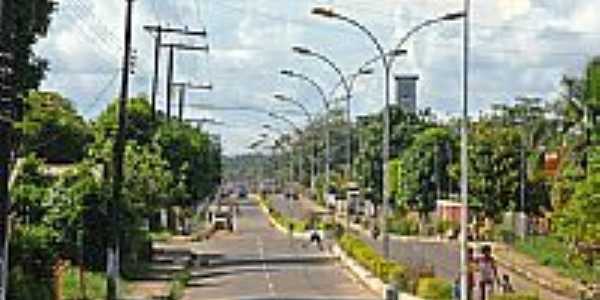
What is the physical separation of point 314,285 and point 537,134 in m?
77.8

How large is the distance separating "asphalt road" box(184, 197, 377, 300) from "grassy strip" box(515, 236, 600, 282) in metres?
9.21

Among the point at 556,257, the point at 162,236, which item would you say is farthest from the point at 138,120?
the point at 556,257

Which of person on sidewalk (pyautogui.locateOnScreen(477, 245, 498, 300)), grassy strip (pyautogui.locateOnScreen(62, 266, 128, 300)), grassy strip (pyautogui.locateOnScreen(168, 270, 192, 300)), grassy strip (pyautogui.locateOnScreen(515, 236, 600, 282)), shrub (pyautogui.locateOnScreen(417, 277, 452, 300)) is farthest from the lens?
grassy strip (pyautogui.locateOnScreen(515, 236, 600, 282))

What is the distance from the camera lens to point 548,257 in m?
67.9

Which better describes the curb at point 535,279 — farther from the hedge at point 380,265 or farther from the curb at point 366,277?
the curb at point 366,277

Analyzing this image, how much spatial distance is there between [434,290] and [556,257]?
30.2 meters

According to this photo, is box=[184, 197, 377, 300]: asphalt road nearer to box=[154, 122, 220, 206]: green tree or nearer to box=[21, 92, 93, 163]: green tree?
box=[154, 122, 220, 206]: green tree

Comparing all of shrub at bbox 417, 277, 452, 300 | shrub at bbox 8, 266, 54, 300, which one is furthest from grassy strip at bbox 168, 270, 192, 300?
shrub at bbox 8, 266, 54, 300

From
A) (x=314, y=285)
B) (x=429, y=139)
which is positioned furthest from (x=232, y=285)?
(x=429, y=139)

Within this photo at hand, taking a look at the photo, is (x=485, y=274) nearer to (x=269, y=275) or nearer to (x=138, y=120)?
(x=269, y=275)

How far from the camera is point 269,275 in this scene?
184 feet

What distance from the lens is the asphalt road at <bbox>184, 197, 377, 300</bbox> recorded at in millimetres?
45363

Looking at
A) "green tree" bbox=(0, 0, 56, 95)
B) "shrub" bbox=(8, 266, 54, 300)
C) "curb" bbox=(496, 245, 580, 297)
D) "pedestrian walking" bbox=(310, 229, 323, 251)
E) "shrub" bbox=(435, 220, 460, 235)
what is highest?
"green tree" bbox=(0, 0, 56, 95)

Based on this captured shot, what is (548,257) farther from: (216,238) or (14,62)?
(14,62)
